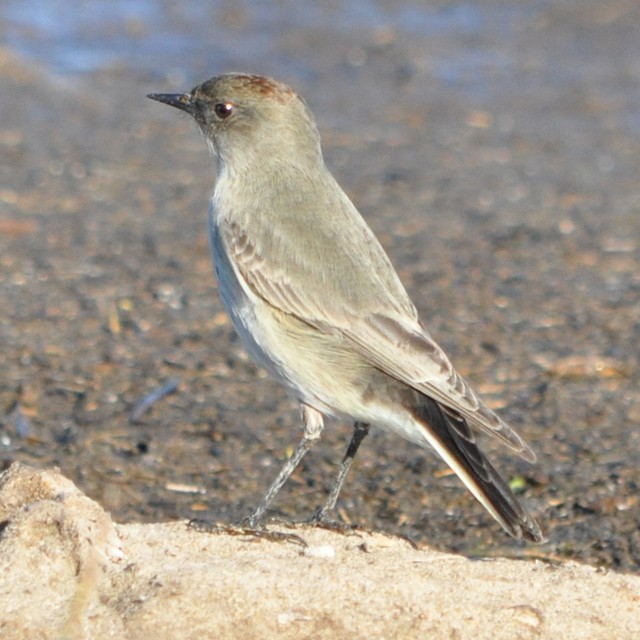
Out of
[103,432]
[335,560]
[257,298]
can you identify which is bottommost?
[103,432]

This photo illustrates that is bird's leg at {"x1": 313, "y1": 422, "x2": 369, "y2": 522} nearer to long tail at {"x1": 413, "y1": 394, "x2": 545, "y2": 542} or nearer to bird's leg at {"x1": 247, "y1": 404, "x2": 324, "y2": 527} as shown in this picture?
bird's leg at {"x1": 247, "y1": 404, "x2": 324, "y2": 527}

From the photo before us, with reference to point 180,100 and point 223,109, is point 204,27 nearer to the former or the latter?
point 180,100

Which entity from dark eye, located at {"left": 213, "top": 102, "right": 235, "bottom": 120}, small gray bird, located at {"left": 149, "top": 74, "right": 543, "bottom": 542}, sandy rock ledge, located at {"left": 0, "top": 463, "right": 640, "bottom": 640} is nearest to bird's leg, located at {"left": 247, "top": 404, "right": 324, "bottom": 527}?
small gray bird, located at {"left": 149, "top": 74, "right": 543, "bottom": 542}

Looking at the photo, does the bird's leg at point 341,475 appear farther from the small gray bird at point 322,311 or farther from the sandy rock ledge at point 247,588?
the sandy rock ledge at point 247,588

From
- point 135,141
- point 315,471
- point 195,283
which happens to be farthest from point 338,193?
point 135,141

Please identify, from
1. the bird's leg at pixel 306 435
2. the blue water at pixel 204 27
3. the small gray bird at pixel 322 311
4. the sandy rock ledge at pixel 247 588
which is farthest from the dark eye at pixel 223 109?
the blue water at pixel 204 27

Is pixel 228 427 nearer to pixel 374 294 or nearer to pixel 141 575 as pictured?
pixel 374 294

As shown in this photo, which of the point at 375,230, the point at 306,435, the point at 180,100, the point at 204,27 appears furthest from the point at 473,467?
the point at 204,27
